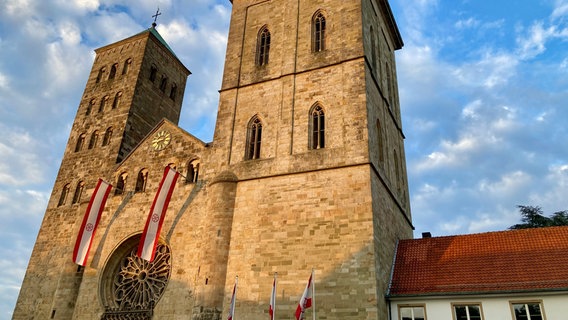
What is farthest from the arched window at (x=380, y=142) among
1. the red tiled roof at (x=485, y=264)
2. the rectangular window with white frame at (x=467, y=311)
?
the rectangular window with white frame at (x=467, y=311)

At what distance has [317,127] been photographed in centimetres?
1819

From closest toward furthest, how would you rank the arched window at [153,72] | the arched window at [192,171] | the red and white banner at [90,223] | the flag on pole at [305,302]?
1. the flag on pole at [305,302]
2. the red and white banner at [90,223]
3. the arched window at [192,171]
4. the arched window at [153,72]

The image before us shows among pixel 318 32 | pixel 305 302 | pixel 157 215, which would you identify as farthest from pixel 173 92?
pixel 305 302

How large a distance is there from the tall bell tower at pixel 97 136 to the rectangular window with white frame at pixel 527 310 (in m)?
17.1

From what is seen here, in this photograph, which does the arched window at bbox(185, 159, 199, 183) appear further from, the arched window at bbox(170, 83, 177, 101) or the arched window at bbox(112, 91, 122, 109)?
the arched window at bbox(170, 83, 177, 101)

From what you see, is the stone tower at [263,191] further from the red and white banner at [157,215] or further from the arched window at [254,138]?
the red and white banner at [157,215]

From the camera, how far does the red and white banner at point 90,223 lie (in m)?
19.1

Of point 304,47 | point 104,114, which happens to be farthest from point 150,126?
point 304,47

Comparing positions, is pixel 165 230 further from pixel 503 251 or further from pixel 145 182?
pixel 503 251

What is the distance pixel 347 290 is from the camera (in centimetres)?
1433

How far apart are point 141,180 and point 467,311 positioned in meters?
15.0

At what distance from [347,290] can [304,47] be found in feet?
36.9

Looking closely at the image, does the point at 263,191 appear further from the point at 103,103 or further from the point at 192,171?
the point at 103,103

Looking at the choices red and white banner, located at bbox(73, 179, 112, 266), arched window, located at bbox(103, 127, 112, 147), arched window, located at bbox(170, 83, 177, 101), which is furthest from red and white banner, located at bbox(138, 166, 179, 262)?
arched window, located at bbox(170, 83, 177, 101)
